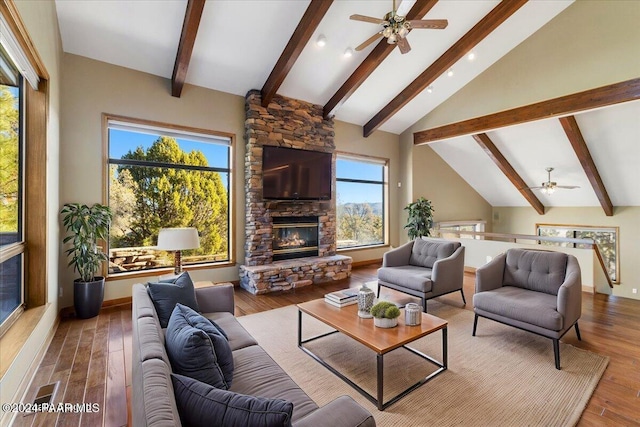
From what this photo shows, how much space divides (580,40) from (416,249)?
12.9ft

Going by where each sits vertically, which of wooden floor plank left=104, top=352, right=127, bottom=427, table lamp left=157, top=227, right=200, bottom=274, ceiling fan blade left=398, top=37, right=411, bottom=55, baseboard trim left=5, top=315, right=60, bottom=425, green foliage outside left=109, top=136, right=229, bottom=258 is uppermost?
ceiling fan blade left=398, top=37, right=411, bottom=55

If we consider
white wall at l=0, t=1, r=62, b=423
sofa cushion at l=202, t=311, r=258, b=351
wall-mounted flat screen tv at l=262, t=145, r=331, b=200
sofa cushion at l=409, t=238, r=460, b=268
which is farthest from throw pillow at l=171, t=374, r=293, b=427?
wall-mounted flat screen tv at l=262, t=145, r=331, b=200

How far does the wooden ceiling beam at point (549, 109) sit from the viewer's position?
4031mm

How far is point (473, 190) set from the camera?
27.9 ft

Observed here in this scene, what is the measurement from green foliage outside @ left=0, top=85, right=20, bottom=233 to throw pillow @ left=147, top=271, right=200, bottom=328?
1316 millimetres

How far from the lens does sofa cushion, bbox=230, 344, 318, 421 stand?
1.44 meters

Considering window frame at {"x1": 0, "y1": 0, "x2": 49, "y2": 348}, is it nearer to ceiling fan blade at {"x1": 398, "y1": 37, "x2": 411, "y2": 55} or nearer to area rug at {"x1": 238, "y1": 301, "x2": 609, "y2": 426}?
area rug at {"x1": 238, "y1": 301, "x2": 609, "y2": 426}

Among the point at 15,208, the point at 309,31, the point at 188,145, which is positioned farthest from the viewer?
the point at 188,145

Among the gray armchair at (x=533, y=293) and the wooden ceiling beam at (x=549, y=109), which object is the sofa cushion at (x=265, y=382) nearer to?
the gray armchair at (x=533, y=293)

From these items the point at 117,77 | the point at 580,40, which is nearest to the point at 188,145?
the point at 117,77

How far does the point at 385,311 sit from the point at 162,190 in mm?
3749

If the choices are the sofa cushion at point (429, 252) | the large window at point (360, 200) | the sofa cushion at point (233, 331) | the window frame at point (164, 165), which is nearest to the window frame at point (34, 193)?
the window frame at point (164, 165)

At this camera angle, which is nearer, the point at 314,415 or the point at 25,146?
the point at 314,415

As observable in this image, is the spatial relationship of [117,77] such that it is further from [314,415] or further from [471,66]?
[471,66]
